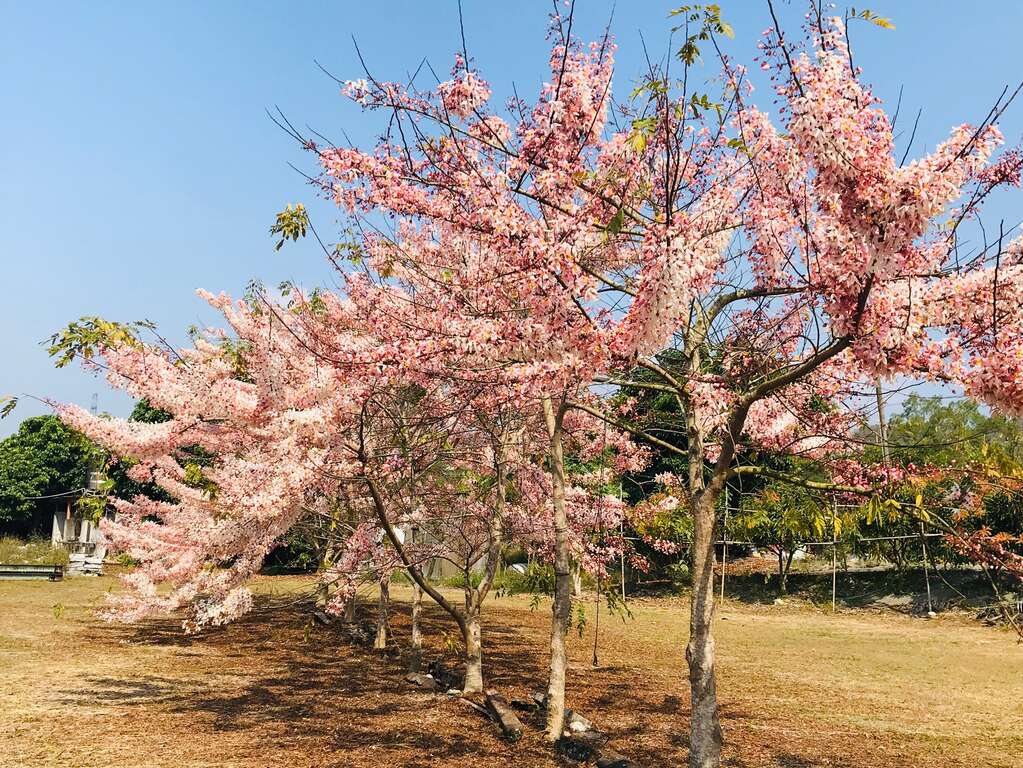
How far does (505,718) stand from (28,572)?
75.6 feet

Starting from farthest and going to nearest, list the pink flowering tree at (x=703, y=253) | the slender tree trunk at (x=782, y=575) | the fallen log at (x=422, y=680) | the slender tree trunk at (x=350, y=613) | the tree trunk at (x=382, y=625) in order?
the slender tree trunk at (x=782, y=575)
the slender tree trunk at (x=350, y=613)
the tree trunk at (x=382, y=625)
the fallen log at (x=422, y=680)
the pink flowering tree at (x=703, y=253)

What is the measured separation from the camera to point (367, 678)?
11336 millimetres

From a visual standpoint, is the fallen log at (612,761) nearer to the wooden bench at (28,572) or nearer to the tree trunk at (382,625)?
the tree trunk at (382,625)

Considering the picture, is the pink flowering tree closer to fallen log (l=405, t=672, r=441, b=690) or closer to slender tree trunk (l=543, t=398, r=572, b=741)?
slender tree trunk (l=543, t=398, r=572, b=741)

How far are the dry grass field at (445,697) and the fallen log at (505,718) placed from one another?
15 centimetres

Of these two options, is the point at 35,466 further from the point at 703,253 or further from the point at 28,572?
the point at 703,253

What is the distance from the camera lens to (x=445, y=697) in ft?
Result: 32.4

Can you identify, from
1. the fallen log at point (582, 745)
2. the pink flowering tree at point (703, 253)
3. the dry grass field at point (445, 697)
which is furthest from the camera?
the dry grass field at point (445, 697)

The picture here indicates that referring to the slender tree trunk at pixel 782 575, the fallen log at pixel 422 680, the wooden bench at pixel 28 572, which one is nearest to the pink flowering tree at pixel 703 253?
the fallen log at pixel 422 680

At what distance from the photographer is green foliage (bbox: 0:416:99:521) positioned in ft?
117

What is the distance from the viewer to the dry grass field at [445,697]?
7688 millimetres

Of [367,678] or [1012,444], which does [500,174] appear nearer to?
[367,678]

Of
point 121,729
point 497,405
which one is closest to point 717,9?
point 497,405

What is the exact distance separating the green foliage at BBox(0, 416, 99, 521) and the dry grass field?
787 inches
